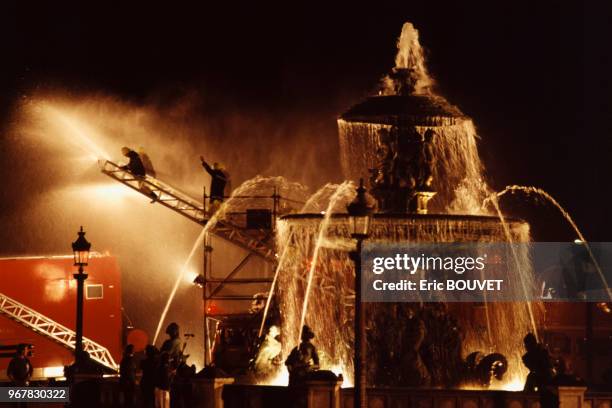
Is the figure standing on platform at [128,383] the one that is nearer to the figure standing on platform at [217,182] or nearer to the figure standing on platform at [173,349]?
the figure standing on platform at [173,349]

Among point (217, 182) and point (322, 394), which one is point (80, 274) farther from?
point (217, 182)

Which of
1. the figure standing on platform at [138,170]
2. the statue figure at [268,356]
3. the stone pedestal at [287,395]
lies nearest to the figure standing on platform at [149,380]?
the stone pedestal at [287,395]

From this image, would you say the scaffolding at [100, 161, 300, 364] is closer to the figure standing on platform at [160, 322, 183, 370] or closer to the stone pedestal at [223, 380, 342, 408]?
the figure standing on platform at [160, 322, 183, 370]

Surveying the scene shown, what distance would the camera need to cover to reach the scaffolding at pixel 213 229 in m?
37.3

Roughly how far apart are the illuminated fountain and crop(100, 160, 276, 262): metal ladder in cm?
971

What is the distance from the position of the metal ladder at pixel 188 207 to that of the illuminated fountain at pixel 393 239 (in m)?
9.71

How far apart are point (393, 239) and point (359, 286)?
4990 mm

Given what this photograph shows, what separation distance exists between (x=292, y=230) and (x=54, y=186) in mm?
19160

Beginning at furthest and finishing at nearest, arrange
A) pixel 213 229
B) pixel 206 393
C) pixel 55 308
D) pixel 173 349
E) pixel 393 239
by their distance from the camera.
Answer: pixel 213 229, pixel 55 308, pixel 393 239, pixel 173 349, pixel 206 393

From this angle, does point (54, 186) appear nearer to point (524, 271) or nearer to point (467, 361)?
point (524, 271)

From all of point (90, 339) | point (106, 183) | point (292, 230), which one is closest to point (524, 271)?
point (292, 230)

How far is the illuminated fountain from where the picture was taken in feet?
78.7

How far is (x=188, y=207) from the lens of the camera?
40344 millimetres

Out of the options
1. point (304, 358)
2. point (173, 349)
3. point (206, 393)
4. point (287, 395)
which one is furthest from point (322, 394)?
point (173, 349)
